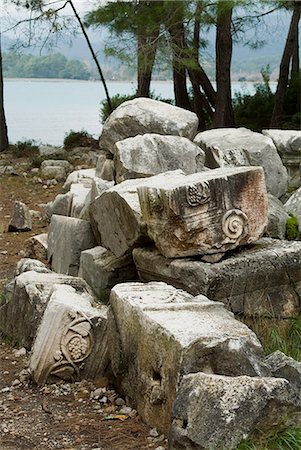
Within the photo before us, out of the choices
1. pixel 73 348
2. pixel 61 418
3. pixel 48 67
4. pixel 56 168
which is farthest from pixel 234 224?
pixel 48 67

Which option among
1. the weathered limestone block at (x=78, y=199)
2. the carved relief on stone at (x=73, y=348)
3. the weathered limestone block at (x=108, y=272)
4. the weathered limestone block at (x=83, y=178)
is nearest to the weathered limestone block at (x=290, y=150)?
the weathered limestone block at (x=78, y=199)

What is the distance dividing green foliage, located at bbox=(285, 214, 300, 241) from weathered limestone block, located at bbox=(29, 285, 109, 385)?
2.01 meters

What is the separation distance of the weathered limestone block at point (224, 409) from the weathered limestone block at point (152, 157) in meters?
3.26

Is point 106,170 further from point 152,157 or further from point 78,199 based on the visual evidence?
point 152,157

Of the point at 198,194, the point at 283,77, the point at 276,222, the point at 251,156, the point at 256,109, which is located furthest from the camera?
the point at 256,109

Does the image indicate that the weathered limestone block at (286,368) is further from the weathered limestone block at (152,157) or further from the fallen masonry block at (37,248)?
the fallen masonry block at (37,248)

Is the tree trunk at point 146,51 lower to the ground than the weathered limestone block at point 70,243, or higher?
higher

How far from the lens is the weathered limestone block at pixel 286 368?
389 centimetres

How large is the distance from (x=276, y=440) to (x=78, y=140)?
11992mm

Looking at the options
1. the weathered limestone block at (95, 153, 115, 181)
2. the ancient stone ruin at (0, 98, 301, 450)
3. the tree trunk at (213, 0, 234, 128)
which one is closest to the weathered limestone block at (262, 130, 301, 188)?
the ancient stone ruin at (0, 98, 301, 450)

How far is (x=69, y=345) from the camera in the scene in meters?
4.80

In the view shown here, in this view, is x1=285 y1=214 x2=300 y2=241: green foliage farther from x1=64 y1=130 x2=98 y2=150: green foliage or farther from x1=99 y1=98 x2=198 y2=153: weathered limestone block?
x1=64 y1=130 x2=98 y2=150: green foliage

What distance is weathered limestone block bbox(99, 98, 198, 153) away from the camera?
775 cm

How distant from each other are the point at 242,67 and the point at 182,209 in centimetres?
1580
